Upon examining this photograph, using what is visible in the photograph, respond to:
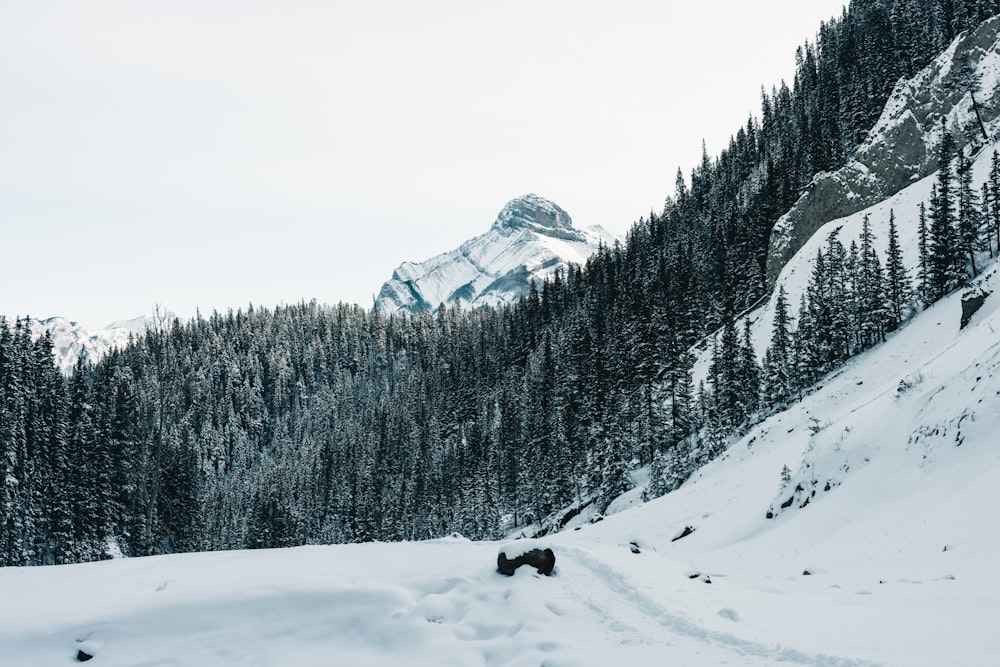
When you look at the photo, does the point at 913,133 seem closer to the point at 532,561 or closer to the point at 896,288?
the point at 896,288

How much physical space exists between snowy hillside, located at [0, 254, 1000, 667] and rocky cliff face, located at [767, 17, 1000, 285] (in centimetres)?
6758

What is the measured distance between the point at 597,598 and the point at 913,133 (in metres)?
88.9

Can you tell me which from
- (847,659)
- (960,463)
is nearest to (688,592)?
(847,659)

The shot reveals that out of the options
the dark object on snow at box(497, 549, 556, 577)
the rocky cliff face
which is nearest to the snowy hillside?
the dark object on snow at box(497, 549, 556, 577)

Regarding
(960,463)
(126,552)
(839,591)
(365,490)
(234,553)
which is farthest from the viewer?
(365,490)

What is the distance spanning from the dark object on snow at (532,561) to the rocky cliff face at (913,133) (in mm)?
79928

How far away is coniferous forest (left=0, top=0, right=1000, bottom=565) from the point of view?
56.2 meters

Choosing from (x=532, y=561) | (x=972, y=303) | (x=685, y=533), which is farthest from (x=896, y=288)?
(x=532, y=561)

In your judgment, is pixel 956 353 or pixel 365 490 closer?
pixel 956 353

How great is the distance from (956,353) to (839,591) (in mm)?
21975

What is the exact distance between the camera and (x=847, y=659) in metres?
8.23

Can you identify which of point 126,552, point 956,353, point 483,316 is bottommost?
point 126,552

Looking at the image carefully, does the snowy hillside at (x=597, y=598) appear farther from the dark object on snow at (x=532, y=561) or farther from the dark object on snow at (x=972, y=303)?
the dark object on snow at (x=972, y=303)

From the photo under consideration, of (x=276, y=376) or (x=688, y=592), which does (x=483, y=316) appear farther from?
(x=688, y=592)
